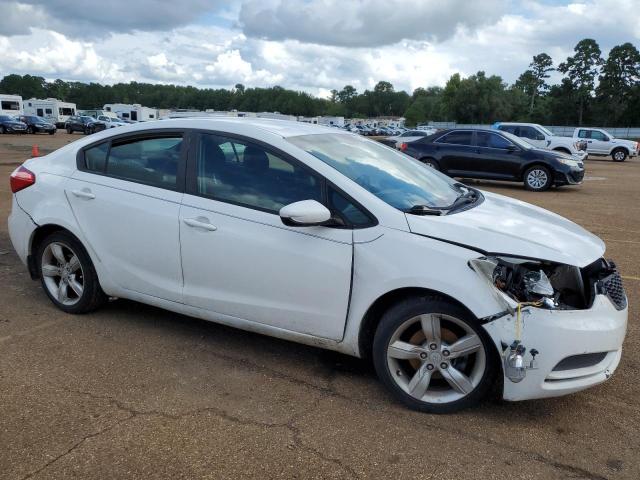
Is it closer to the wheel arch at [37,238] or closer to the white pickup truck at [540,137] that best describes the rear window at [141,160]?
the wheel arch at [37,238]

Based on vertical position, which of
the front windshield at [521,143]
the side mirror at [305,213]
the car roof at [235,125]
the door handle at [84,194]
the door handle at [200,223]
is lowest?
the door handle at [200,223]

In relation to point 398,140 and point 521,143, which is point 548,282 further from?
point 398,140

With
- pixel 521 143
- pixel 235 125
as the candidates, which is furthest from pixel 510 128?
pixel 235 125

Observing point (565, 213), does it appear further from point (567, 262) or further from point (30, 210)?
point (30, 210)

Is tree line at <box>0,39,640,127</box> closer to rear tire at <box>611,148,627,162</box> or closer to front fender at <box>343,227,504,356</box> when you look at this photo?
rear tire at <box>611,148,627,162</box>

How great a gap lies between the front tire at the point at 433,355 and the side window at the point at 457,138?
501 inches

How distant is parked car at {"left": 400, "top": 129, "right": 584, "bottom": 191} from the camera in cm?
1436

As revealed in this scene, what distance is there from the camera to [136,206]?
3.99 m

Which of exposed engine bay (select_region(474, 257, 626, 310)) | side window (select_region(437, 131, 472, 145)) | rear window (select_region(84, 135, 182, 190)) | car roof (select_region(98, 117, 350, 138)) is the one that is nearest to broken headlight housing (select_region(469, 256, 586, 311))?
exposed engine bay (select_region(474, 257, 626, 310))

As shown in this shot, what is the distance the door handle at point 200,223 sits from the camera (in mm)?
3637

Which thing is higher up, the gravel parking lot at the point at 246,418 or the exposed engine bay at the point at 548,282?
the exposed engine bay at the point at 548,282

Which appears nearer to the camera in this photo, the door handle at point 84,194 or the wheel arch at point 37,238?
the door handle at point 84,194

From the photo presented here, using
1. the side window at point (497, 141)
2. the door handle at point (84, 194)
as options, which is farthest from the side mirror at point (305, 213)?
the side window at point (497, 141)

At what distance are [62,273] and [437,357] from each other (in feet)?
10.1
